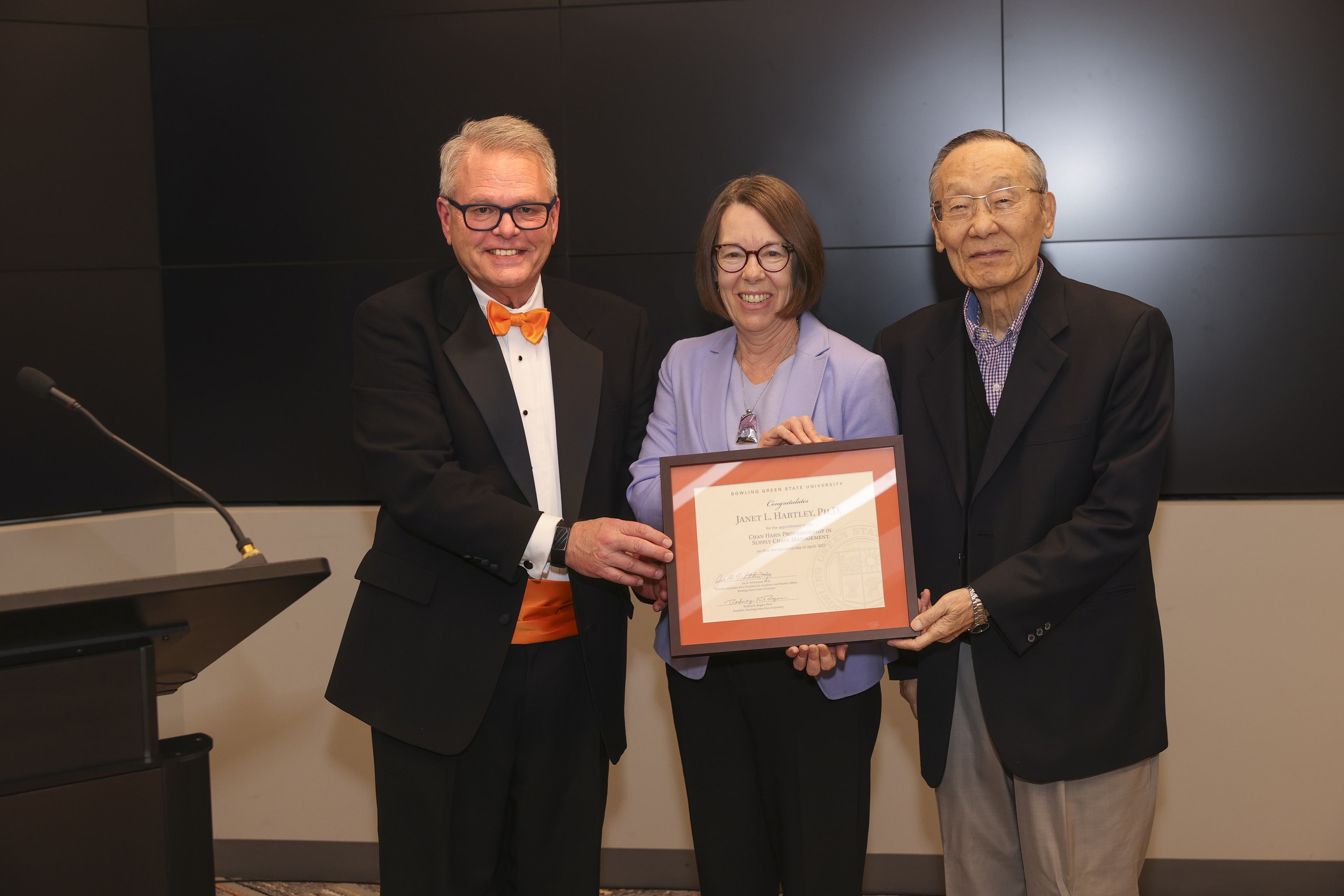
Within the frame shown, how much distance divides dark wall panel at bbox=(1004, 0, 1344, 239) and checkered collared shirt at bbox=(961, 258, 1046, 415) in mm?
1195

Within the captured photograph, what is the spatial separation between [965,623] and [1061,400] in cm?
54

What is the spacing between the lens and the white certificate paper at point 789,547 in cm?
208

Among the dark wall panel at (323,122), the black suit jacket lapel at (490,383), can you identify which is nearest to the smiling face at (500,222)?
the black suit jacket lapel at (490,383)

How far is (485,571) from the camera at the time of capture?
7.39ft

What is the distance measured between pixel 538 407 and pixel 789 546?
700mm

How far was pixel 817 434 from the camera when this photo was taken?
7.08 ft

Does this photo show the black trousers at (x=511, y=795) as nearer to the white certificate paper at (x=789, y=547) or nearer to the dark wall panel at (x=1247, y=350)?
the white certificate paper at (x=789, y=547)

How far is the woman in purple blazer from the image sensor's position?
2.22 m

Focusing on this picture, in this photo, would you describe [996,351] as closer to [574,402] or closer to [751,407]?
[751,407]

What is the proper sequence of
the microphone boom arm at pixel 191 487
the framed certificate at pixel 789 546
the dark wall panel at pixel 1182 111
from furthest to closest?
1. the dark wall panel at pixel 1182 111
2. the framed certificate at pixel 789 546
3. the microphone boom arm at pixel 191 487

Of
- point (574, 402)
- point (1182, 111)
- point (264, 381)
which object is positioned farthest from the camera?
point (264, 381)

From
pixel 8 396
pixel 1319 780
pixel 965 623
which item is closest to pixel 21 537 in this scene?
pixel 8 396

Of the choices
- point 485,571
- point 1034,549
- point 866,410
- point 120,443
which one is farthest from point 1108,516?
point 120,443

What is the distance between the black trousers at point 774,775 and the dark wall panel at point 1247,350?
5.87 feet
